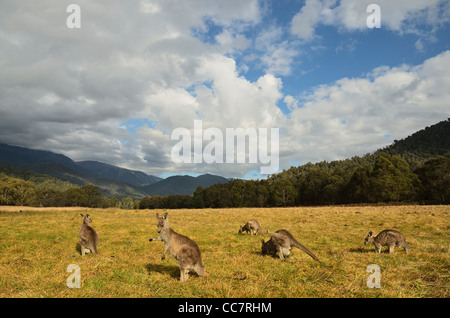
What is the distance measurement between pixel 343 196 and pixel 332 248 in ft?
261

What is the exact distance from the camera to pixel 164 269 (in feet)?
29.8

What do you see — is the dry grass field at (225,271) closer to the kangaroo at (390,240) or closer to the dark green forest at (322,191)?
the kangaroo at (390,240)

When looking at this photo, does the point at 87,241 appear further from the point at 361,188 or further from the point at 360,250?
the point at 361,188

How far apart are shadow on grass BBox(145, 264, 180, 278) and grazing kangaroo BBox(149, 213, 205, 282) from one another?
3.25ft

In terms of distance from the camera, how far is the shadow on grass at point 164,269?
28.0 feet

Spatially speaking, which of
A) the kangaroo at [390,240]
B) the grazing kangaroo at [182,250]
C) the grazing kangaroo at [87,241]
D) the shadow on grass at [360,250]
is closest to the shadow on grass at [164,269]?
the grazing kangaroo at [182,250]

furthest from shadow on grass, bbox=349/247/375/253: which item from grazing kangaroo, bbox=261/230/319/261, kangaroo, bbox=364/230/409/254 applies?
grazing kangaroo, bbox=261/230/319/261

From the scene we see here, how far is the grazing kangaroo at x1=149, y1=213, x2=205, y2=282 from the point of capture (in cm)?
761

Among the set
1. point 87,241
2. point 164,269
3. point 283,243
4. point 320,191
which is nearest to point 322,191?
point 320,191

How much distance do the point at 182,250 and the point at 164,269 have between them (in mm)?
2097

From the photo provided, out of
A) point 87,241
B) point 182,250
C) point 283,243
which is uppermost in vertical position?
point 182,250

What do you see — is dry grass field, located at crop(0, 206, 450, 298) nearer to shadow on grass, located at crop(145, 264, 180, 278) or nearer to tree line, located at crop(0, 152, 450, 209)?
shadow on grass, located at crop(145, 264, 180, 278)

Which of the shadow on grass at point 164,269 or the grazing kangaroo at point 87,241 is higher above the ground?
the grazing kangaroo at point 87,241

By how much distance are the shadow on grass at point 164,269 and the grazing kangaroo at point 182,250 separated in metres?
0.99
